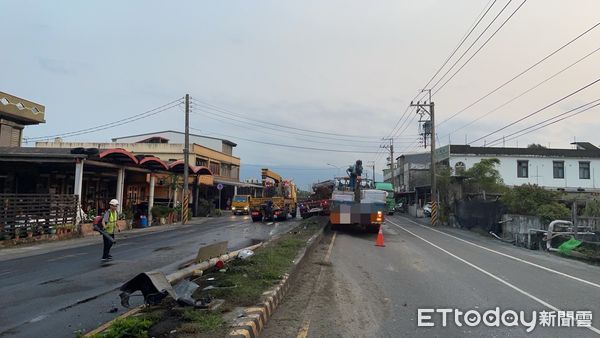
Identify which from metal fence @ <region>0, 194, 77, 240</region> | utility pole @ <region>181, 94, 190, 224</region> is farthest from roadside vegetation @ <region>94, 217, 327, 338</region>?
utility pole @ <region>181, 94, 190, 224</region>

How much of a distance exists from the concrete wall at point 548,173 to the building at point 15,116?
39.2 metres

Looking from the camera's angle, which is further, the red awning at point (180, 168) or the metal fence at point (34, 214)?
the red awning at point (180, 168)

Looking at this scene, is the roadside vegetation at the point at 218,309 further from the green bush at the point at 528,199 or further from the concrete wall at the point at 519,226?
the green bush at the point at 528,199

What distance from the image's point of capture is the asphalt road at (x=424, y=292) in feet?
21.7

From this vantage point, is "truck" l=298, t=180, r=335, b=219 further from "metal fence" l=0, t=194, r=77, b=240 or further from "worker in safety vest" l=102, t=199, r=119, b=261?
"worker in safety vest" l=102, t=199, r=119, b=261

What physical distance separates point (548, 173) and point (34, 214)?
4334 centimetres

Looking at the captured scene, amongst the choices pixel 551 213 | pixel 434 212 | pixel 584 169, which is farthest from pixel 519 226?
pixel 584 169

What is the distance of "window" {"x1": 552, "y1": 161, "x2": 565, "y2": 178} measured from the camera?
148ft

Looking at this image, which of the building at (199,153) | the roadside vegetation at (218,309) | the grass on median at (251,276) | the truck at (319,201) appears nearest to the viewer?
the roadside vegetation at (218,309)

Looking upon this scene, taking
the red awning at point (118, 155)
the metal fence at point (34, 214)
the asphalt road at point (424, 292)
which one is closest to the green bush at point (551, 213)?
the asphalt road at point (424, 292)

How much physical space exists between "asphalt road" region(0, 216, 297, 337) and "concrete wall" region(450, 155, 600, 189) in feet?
118

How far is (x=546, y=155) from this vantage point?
4531 cm

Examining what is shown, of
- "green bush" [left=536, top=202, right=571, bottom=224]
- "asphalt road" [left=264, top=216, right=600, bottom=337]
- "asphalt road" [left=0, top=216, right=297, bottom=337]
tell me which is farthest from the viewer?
"green bush" [left=536, top=202, right=571, bottom=224]

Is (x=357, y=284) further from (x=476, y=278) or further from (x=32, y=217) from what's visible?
(x=32, y=217)
